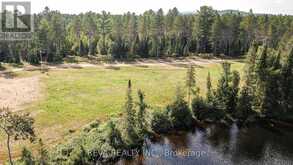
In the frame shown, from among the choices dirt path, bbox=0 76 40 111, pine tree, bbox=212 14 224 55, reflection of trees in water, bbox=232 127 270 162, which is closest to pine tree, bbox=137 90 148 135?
reflection of trees in water, bbox=232 127 270 162

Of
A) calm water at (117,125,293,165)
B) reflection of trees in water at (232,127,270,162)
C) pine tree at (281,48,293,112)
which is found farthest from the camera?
pine tree at (281,48,293,112)

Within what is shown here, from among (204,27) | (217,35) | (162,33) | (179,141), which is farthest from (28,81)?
(217,35)

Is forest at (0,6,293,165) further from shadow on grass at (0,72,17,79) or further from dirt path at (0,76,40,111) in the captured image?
shadow on grass at (0,72,17,79)

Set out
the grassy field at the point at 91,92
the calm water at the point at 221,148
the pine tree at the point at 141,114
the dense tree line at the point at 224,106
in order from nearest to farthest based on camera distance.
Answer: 1. the calm water at the point at 221,148
2. the dense tree line at the point at 224,106
3. the pine tree at the point at 141,114
4. the grassy field at the point at 91,92

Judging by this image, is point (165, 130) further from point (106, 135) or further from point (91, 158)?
point (91, 158)

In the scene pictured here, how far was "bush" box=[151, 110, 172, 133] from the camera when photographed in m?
48.9

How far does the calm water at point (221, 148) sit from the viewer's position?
40875mm

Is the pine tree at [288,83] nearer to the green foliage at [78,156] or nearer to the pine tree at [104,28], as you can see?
the green foliage at [78,156]

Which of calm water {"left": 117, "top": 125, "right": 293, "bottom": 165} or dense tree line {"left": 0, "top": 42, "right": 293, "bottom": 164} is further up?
dense tree line {"left": 0, "top": 42, "right": 293, "bottom": 164}

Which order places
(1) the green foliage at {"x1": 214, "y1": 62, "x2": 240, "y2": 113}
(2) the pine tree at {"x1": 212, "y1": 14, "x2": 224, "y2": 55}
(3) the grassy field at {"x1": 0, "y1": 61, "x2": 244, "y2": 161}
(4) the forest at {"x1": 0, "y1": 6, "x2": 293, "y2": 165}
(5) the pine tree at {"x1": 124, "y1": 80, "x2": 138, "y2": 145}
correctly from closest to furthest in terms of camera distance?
(4) the forest at {"x1": 0, "y1": 6, "x2": 293, "y2": 165} → (5) the pine tree at {"x1": 124, "y1": 80, "x2": 138, "y2": 145} → (3) the grassy field at {"x1": 0, "y1": 61, "x2": 244, "y2": 161} → (1) the green foliage at {"x1": 214, "y1": 62, "x2": 240, "y2": 113} → (2) the pine tree at {"x1": 212, "y1": 14, "x2": 224, "y2": 55}

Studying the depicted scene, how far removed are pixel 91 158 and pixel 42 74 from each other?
4630cm

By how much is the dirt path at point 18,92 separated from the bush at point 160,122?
24.6 meters

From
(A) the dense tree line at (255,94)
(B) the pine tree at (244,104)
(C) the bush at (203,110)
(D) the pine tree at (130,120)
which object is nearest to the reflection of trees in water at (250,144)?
(B) the pine tree at (244,104)

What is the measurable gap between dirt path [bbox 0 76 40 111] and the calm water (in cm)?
2808
